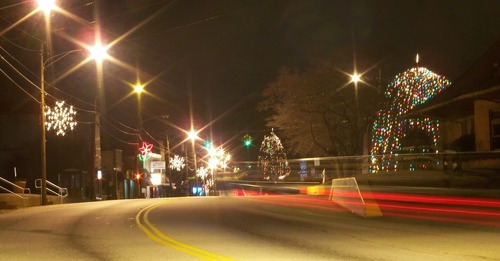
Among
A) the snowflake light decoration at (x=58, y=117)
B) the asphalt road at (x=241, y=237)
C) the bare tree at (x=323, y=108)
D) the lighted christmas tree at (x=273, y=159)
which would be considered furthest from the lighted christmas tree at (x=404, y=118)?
the asphalt road at (x=241, y=237)

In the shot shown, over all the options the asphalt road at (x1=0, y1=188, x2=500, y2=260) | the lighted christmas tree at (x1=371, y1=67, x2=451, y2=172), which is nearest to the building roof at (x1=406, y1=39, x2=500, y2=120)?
the lighted christmas tree at (x1=371, y1=67, x2=451, y2=172)

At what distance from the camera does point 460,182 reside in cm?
2597

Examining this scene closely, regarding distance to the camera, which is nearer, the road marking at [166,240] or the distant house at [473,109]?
the road marking at [166,240]

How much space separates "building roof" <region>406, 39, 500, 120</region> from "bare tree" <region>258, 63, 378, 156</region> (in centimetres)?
649

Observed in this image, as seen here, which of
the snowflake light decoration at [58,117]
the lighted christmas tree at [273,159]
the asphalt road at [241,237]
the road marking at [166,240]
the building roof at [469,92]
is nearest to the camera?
the road marking at [166,240]

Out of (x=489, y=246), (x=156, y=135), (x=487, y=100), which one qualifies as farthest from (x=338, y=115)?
(x=156, y=135)

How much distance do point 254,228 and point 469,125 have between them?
20683 mm

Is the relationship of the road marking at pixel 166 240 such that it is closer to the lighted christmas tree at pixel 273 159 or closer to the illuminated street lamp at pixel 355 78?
the illuminated street lamp at pixel 355 78

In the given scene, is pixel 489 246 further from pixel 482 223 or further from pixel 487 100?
pixel 487 100

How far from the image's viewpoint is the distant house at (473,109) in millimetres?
26828

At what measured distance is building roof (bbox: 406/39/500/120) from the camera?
26.2 metres

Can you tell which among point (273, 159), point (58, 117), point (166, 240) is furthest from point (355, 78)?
point (273, 159)

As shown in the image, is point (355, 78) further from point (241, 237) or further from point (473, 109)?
point (241, 237)

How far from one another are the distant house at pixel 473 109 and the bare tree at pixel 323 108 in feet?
21.3
